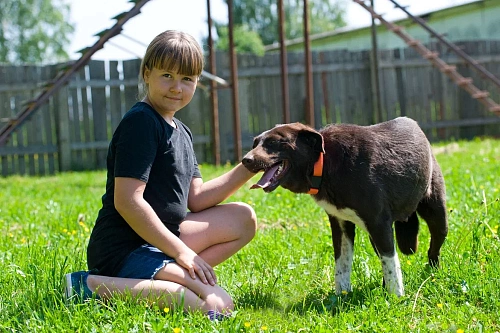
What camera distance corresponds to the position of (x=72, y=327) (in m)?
2.90

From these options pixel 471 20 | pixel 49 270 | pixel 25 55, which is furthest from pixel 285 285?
pixel 25 55

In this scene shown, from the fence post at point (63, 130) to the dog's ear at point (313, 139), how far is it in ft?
32.1

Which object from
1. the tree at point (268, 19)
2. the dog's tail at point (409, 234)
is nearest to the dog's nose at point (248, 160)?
the dog's tail at point (409, 234)

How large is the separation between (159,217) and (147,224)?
8.0 inches

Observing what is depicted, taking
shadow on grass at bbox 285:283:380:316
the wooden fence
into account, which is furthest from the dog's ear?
the wooden fence

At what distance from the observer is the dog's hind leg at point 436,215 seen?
3.96 m

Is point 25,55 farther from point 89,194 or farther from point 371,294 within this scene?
point 371,294

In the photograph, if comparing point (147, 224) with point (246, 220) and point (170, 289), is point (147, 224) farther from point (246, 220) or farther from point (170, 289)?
point (246, 220)

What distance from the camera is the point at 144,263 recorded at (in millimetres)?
3223

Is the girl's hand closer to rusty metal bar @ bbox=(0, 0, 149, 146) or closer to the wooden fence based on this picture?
rusty metal bar @ bbox=(0, 0, 149, 146)

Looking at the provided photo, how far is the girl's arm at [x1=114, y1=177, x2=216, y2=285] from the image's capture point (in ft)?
10.2

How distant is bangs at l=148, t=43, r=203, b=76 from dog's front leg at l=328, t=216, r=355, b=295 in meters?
1.19

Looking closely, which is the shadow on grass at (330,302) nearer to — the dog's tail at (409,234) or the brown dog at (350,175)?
the brown dog at (350,175)

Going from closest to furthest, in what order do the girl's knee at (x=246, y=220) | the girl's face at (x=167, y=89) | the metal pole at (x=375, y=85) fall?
the girl's face at (x=167, y=89) → the girl's knee at (x=246, y=220) → the metal pole at (x=375, y=85)
